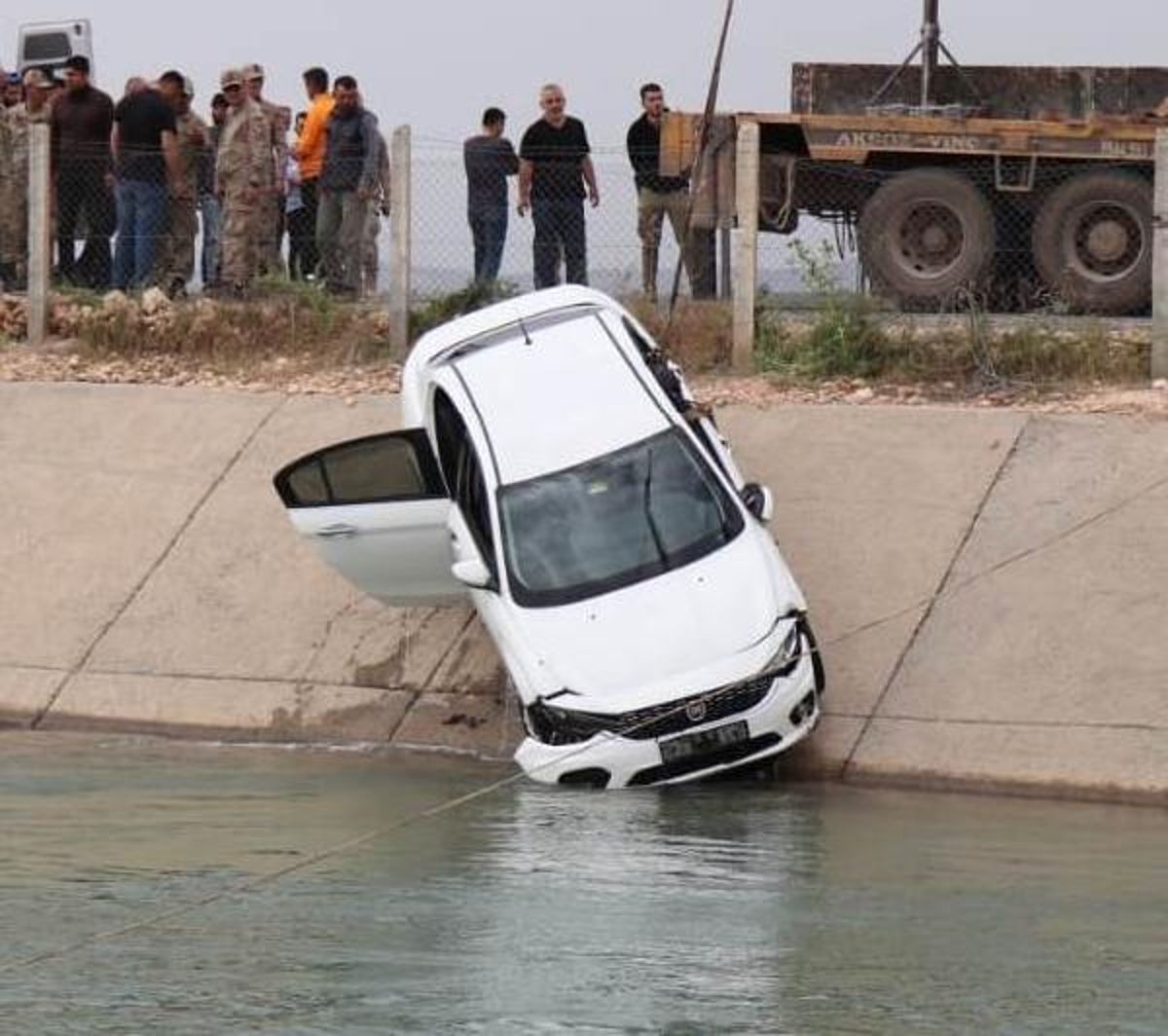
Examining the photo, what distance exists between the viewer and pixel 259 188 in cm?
2481

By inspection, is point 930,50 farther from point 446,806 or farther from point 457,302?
point 446,806

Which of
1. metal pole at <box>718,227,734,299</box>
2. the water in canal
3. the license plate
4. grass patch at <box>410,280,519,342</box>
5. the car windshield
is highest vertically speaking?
metal pole at <box>718,227,734,299</box>

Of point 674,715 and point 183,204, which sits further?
point 183,204

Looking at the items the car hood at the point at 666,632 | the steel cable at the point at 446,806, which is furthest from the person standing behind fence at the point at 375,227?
the car hood at the point at 666,632

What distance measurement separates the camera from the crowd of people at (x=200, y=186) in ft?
80.8

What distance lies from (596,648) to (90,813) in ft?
8.42

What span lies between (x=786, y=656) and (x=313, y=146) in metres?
9.48

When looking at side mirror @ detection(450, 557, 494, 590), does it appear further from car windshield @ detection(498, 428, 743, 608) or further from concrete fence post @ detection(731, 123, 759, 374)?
concrete fence post @ detection(731, 123, 759, 374)

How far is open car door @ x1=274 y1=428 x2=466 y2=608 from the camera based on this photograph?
18391mm

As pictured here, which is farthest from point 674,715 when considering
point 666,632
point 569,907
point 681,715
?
point 569,907

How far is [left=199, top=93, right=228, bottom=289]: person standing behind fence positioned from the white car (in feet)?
20.6

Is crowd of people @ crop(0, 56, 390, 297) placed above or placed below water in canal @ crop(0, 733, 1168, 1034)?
above

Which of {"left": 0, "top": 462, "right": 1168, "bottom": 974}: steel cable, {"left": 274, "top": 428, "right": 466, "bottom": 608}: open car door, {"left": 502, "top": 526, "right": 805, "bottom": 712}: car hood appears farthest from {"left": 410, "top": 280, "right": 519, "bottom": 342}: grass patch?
{"left": 502, "top": 526, "right": 805, "bottom": 712}: car hood

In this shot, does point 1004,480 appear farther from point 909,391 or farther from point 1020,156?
point 1020,156
